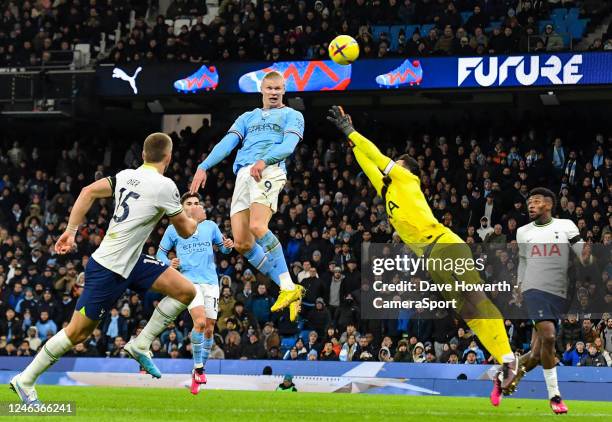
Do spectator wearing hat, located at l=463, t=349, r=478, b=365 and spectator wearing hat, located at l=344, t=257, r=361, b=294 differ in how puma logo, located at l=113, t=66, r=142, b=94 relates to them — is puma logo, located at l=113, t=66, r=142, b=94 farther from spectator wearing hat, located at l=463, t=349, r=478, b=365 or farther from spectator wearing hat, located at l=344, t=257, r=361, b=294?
spectator wearing hat, located at l=463, t=349, r=478, b=365

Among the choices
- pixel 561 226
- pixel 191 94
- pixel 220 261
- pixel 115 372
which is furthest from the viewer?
pixel 191 94

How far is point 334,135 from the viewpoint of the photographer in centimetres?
3409

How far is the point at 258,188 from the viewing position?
14148mm

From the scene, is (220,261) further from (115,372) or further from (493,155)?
(493,155)

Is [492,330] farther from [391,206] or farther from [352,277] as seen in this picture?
[352,277]

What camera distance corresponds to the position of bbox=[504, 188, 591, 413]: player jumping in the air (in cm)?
1409

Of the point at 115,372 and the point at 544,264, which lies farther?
the point at 115,372

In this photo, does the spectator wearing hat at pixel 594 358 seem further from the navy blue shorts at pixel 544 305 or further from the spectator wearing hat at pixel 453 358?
the navy blue shorts at pixel 544 305

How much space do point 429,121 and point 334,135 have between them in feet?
9.70

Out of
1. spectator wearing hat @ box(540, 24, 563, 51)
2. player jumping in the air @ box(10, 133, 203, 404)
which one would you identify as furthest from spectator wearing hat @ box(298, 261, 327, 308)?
player jumping in the air @ box(10, 133, 203, 404)

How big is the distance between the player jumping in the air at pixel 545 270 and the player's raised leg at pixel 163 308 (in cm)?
437

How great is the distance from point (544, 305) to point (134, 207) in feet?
18.2

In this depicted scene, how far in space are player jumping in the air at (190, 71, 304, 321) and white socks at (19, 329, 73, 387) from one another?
323cm

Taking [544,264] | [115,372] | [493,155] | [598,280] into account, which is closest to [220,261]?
[115,372]
